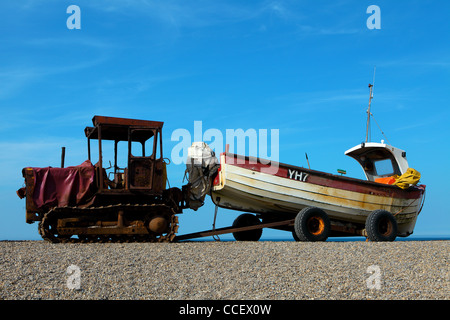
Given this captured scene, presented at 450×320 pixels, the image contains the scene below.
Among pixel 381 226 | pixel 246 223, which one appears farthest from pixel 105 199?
pixel 381 226

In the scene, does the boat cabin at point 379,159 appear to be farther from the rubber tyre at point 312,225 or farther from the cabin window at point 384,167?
the rubber tyre at point 312,225

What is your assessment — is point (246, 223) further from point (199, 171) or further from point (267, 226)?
point (199, 171)

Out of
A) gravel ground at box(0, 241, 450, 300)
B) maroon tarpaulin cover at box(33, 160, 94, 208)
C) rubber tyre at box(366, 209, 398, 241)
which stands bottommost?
rubber tyre at box(366, 209, 398, 241)

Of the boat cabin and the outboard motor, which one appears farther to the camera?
the boat cabin

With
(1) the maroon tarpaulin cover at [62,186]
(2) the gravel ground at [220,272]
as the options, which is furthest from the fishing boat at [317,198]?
(1) the maroon tarpaulin cover at [62,186]

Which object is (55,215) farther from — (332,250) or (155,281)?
(332,250)

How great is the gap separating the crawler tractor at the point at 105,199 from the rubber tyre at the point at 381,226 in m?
5.88

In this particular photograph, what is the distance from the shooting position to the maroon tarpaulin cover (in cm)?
1180

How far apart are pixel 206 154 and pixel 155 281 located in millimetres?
5897

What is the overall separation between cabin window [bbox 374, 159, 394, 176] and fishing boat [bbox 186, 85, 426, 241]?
243mm

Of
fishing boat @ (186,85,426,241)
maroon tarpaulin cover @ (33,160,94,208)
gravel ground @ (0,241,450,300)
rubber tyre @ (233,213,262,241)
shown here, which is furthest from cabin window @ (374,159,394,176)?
maroon tarpaulin cover @ (33,160,94,208)

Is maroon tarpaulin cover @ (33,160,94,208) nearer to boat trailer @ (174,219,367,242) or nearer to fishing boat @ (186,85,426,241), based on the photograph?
boat trailer @ (174,219,367,242)

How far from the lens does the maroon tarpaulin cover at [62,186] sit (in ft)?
38.7
